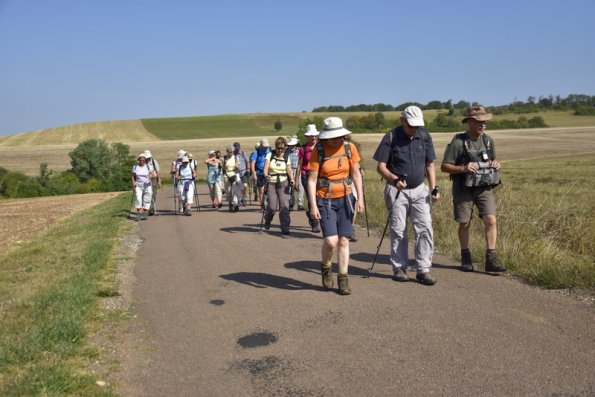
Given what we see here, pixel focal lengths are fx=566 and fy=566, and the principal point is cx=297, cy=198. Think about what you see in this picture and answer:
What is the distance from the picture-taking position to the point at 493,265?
7043 mm

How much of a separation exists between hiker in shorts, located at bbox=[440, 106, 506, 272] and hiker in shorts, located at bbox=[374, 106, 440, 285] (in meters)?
0.49

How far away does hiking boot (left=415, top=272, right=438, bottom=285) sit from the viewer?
664 cm

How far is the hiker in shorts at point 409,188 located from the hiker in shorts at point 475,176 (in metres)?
0.49

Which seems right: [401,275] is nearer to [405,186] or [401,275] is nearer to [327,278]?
[327,278]

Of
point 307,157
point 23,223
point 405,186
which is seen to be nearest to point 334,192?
point 405,186

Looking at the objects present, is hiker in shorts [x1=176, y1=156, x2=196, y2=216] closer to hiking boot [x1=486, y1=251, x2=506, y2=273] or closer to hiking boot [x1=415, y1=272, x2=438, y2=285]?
hiking boot [x1=415, y1=272, x2=438, y2=285]

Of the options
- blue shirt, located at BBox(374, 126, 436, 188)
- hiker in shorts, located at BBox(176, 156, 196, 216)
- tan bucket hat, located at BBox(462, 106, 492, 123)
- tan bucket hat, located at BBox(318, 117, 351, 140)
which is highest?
tan bucket hat, located at BBox(462, 106, 492, 123)

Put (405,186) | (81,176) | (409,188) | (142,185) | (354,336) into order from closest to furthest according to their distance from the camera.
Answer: (354,336)
(405,186)
(409,188)
(142,185)
(81,176)

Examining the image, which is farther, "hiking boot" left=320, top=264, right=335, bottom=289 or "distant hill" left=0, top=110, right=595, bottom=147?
"distant hill" left=0, top=110, right=595, bottom=147

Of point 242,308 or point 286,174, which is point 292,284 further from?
point 286,174

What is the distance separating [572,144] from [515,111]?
50296 millimetres

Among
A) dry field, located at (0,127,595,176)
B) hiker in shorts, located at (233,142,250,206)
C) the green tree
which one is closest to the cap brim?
hiker in shorts, located at (233,142,250,206)

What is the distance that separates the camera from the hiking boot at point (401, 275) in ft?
22.6

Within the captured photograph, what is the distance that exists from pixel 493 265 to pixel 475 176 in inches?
44.5
